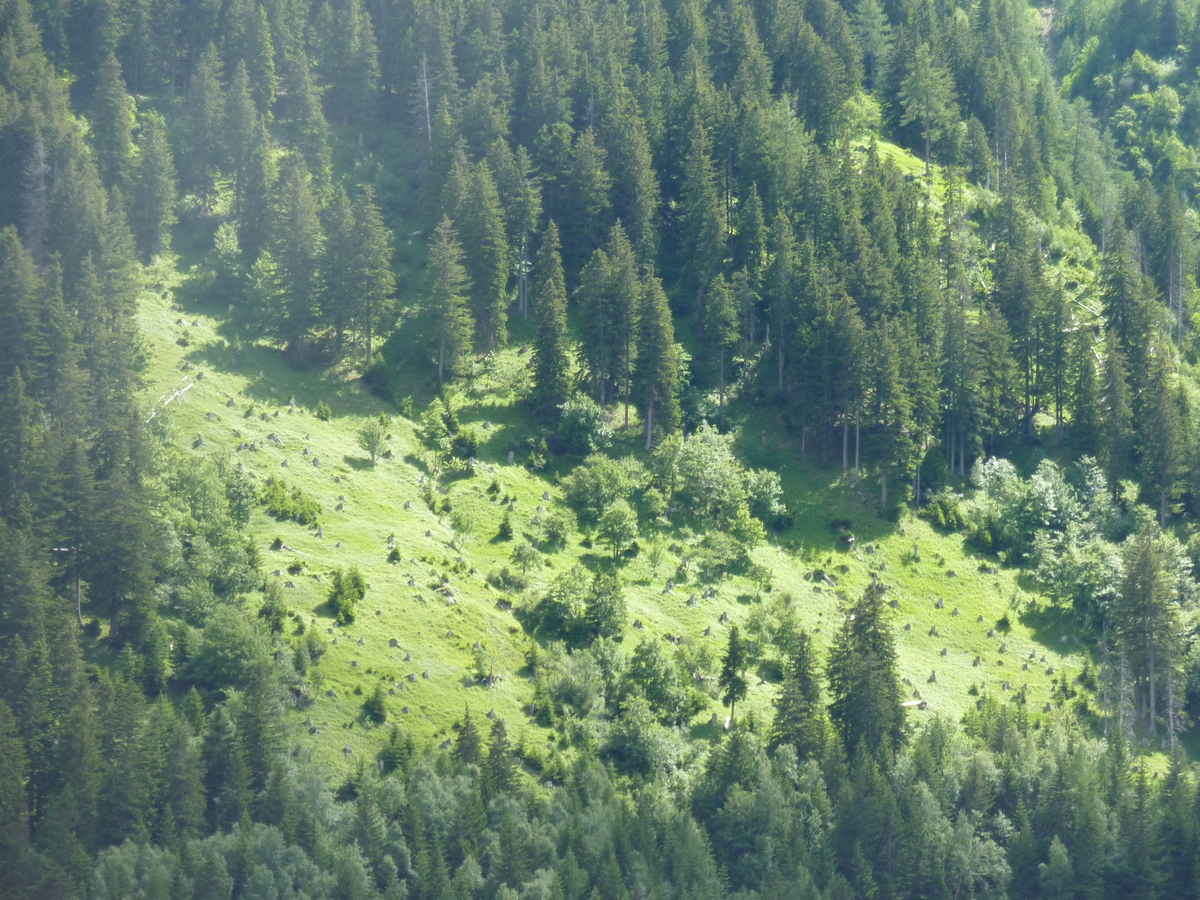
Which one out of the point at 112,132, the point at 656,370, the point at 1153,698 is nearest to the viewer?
the point at 1153,698

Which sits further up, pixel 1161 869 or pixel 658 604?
pixel 658 604

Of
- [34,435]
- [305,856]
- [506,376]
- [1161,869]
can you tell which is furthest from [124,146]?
[1161,869]

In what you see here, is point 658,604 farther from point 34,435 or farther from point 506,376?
point 34,435

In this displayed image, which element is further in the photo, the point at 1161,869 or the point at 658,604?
the point at 658,604

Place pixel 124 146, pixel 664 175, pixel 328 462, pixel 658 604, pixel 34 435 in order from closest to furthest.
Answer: pixel 34 435 < pixel 658 604 < pixel 328 462 < pixel 124 146 < pixel 664 175

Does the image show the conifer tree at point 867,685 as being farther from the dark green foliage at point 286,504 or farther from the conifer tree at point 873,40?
the conifer tree at point 873,40

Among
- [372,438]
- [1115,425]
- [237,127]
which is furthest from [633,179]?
[1115,425]

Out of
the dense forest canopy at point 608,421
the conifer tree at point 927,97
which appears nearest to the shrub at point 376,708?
the dense forest canopy at point 608,421

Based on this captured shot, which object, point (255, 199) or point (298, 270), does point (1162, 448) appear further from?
point (255, 199)
